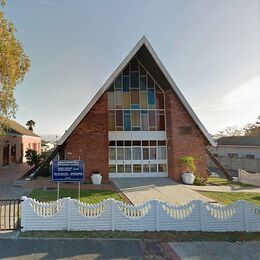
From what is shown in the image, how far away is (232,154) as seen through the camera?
110 feet

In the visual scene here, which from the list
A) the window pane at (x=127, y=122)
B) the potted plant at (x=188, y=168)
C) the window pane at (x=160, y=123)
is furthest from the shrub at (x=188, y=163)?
the window pane at (x=127, y=122)

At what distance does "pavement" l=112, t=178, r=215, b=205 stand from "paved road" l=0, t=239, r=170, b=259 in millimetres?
4490

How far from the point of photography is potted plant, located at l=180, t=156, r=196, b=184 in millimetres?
17312

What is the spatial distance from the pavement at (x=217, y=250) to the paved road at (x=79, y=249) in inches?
22.1

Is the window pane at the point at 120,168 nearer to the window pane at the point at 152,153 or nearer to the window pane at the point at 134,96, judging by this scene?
the window pane at the point at 152,153

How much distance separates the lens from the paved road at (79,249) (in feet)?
20.0

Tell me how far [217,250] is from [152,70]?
14447 millimetres

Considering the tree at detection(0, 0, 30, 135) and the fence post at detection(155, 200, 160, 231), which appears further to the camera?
the tree at detection(0, 0, 30, 135)

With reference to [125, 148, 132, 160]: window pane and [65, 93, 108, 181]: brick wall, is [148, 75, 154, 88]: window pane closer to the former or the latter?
[65, 93, 108, 181]: brick wall

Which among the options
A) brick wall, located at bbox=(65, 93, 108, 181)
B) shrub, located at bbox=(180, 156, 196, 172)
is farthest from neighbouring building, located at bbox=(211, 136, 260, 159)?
brick wall, located at bbox=(65, 93, 108, 181)

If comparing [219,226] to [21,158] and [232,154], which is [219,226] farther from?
[21,158]

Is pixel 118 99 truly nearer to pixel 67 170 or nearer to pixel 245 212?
pixel 67 170

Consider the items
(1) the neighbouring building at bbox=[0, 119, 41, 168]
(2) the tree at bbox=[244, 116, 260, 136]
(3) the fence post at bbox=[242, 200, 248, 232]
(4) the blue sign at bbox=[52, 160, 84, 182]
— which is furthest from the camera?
(2) the tree at bbox=[244, 116, 260, 136]

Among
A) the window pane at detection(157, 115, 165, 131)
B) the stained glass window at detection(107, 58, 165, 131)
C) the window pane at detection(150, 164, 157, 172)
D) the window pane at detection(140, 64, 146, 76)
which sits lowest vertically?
the window pane at detection(150, 164, 157, 172)
